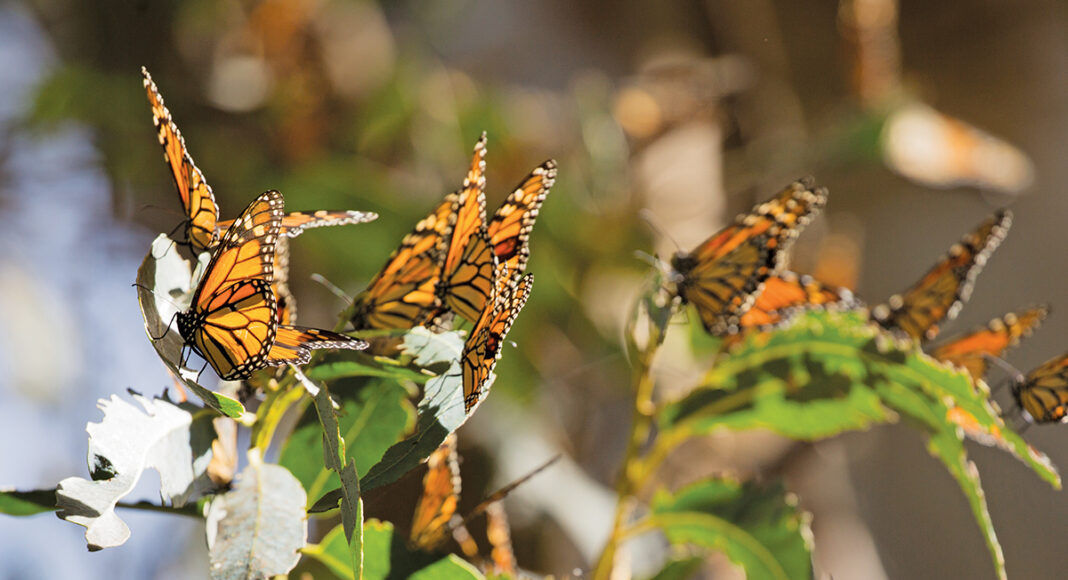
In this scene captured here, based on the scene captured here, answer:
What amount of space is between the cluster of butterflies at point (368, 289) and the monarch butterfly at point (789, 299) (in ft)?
0.65

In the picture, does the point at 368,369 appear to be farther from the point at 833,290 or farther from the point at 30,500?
the point at 833,290

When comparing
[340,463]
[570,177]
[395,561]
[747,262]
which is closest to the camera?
[340,463]

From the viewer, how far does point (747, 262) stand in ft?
1.65

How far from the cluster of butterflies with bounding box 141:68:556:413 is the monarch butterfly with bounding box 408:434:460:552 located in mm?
73

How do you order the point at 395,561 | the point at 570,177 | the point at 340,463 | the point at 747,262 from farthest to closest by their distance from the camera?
Answer: the point at 570,177
the point at 747,262
the point at 395,561
the point at 340,463

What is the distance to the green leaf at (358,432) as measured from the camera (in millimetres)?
401

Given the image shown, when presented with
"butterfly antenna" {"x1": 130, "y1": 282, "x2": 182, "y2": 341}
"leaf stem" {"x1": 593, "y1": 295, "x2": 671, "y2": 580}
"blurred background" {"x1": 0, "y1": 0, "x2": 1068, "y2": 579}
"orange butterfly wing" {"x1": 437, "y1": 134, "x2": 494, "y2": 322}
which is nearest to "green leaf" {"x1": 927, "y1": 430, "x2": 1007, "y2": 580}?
"leaf stem" {"x1": 593, "y1": 295, "x2": 671, "y2": 580}

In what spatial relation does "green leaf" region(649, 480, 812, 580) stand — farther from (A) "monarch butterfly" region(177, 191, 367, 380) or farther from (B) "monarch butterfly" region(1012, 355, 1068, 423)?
(A) "monarch butterfly" region(177, 191, 367, 380)

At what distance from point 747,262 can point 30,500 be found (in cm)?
38

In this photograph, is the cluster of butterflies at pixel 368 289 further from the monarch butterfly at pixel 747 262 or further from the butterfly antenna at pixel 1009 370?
the butterfly antenna at pixel 1009 370

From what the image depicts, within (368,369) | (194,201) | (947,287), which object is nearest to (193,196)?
(194,201)

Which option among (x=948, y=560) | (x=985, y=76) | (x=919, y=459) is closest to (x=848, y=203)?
(x=985, y=76)

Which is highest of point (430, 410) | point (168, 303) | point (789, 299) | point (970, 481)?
point (168, 303)

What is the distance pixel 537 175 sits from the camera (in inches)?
16.0
